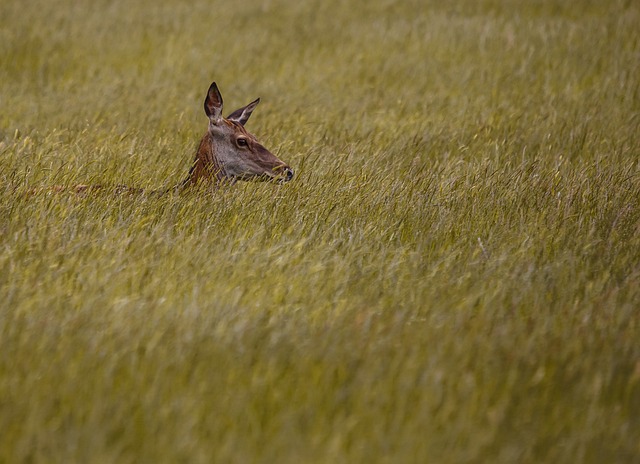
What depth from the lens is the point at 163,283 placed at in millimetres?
4742

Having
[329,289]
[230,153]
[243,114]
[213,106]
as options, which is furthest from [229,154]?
[329,289]

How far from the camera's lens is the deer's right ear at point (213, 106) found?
23.6 feet

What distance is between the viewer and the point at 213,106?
7.32 m

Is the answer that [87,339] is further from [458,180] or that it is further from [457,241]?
[458,180]

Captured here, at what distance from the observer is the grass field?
11.3 ft

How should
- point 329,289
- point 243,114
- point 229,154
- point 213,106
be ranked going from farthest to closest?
point 243,114 → point 229,154 → point 213,106 → point 329,289

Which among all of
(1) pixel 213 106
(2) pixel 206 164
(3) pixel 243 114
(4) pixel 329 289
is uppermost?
(1) pixel 213 106

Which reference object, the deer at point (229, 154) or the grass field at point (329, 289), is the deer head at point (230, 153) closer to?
the deer at point (229, 154)

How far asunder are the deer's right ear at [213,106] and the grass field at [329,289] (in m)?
0.66

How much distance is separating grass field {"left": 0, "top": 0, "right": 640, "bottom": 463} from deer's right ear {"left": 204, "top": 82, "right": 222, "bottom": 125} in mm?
660

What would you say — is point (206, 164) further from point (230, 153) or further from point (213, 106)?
point (213, 106)

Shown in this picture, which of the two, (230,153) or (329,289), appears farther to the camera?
(230,153)

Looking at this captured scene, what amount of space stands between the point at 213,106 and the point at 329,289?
3.03 m

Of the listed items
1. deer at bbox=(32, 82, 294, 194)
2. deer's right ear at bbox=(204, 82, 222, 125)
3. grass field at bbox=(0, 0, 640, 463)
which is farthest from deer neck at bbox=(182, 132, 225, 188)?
grass field at bbox=(0, 0, 640, 463)
